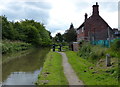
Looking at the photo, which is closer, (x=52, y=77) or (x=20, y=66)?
(x=52, y=77)

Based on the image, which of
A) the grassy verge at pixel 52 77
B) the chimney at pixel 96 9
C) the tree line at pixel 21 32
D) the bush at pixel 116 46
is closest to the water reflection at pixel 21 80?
the grassy verge at pixel 52 77

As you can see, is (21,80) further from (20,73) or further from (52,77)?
(20,73)

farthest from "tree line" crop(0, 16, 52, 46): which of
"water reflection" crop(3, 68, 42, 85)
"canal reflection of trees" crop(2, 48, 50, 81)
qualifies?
"water reflection" crop(3, 68, 42, 85)

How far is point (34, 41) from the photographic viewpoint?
6162 cm

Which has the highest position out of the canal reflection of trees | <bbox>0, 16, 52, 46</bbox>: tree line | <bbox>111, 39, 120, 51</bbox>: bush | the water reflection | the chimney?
the chimney

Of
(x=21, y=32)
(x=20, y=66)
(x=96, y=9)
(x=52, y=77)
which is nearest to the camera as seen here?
(x=52, y=77)

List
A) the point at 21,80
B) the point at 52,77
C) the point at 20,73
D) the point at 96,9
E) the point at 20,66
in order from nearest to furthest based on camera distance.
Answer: the point at 52,77, the point at 21,80, the point at 20,73, the point at 20,66, the point at 96,9

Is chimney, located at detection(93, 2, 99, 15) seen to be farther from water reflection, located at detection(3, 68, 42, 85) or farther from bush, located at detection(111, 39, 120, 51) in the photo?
water reflection, located at detection(3, 68, 42, 85)

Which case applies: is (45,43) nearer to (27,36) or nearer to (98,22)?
(27,36)

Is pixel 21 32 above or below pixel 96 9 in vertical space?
below

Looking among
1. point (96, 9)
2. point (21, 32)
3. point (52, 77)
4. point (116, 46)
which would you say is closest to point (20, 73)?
point (52, 77)

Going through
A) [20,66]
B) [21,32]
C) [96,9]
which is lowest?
[20,66]

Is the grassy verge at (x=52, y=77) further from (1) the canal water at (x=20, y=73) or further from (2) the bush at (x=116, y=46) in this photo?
(2) the bush at (x=116, y=46)

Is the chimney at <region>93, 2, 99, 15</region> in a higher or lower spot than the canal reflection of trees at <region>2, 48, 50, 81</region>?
higher
